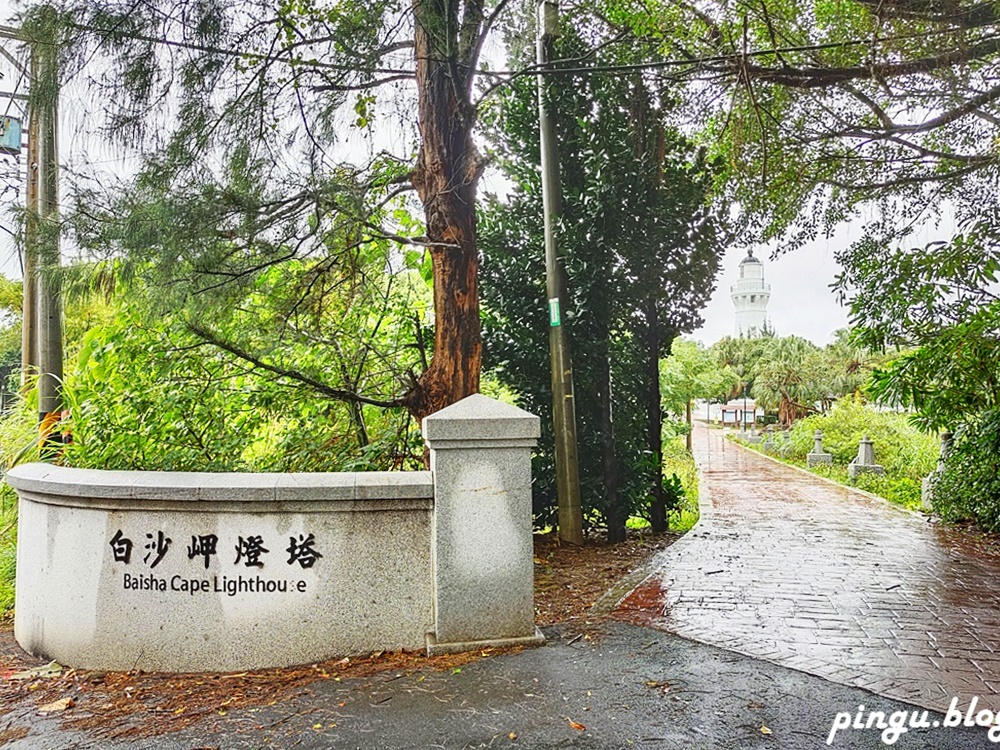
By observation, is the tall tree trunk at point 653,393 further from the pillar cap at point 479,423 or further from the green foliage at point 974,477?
the pillar cap at point 479,423

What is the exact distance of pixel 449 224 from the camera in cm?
652

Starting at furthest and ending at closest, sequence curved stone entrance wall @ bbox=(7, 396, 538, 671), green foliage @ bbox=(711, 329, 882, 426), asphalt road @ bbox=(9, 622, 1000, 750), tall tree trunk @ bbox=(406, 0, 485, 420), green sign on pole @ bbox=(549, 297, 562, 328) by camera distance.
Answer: green foliage @ bbox=(711, 329, 882, 426) → green sign on pole @ bbox=(549, 297, 562, 328) → tall tree trunk @ bbox=(406, 0, 485, 420) → curved stone entrance wall @ bbox=(7, 396, 538, 671) → asphalt road @ bbox=(9, 622, 1000, 750)

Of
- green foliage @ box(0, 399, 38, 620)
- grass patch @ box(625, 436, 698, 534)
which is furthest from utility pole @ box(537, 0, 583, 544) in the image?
green foliage @ box(0, 399, 38, 620)

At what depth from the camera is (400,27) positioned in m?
5.55

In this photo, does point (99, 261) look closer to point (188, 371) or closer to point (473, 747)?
point (188, 371)

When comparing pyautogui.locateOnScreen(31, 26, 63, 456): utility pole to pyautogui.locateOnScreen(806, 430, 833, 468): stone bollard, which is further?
pyautogui.locateOnScreen(806, 430, 833, 468): stone bollard

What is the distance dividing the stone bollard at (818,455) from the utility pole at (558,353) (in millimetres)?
14476

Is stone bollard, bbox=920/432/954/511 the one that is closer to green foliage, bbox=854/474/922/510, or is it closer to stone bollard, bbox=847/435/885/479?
green foliage, bbox=854/474/922/510

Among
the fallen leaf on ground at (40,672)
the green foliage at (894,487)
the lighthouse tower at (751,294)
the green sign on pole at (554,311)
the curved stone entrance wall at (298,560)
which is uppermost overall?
the lighthouse tower at (751,294)

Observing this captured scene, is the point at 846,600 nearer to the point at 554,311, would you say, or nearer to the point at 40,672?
the point at 554,311

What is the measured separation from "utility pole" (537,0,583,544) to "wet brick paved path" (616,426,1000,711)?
1075 mm

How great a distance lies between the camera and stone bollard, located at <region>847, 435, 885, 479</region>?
1605 centimetres

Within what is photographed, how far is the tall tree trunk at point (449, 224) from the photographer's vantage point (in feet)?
20.9

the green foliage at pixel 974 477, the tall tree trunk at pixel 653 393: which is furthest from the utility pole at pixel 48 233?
the green foliage at pixel 974 477
